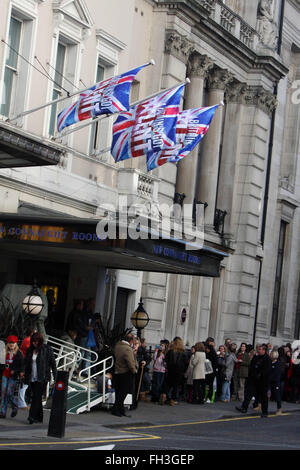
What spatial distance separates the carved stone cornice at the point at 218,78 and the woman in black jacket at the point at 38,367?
18570mm

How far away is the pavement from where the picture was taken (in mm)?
17625

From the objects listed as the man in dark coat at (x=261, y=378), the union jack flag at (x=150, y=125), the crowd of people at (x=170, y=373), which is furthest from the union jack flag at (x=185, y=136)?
the man in dark coat at (x=261, y=378)

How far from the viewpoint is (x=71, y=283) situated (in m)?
29.5

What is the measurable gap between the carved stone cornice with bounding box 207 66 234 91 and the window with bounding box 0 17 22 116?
12.0 metres

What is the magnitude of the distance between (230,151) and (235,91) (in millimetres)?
2117

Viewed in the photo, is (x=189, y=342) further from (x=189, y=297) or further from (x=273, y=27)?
(x=273, y=27)

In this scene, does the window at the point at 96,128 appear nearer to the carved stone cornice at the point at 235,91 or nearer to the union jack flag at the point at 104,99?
the union jack flag at the point at 104,99

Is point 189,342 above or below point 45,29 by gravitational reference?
below

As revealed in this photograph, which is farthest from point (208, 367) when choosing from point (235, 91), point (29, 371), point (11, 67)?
point (235, 91)

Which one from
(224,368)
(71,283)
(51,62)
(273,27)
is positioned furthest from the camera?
(273,27)

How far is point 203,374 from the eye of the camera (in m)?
28.3

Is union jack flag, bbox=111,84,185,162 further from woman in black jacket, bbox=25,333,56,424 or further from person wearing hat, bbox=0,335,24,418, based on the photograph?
person wearing hat, bbox=0,335,24,418

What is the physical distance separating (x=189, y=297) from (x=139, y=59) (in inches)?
336
